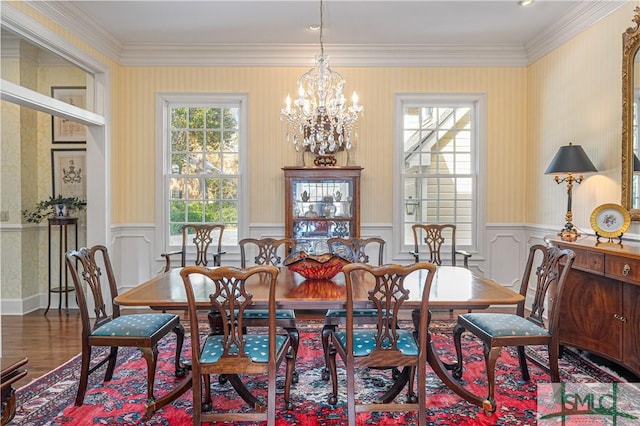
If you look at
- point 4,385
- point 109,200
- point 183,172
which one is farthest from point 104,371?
point 183,172

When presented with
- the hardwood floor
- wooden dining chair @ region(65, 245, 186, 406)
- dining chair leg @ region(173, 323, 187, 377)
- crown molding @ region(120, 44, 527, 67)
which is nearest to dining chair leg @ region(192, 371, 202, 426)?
wooden dining chair @ region(65, 245, 186, 406)

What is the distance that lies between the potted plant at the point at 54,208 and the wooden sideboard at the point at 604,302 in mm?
4958

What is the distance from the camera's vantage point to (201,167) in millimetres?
5305

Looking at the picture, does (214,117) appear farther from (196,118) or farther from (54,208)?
(54,208)

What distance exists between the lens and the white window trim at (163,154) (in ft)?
16.8

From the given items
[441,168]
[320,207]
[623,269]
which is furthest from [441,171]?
[623,269]

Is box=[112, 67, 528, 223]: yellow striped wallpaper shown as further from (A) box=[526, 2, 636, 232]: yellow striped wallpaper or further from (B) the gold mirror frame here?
(B) the gold mirror frame

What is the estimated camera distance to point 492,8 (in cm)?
408

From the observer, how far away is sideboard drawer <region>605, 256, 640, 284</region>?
8.75 feet

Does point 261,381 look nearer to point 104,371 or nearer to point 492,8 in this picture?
point 104,371

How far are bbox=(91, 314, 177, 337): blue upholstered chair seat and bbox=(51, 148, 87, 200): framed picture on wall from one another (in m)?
3.01

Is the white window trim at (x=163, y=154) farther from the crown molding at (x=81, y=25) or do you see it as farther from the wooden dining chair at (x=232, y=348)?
the wooden dining chair at (x=232, y=348)

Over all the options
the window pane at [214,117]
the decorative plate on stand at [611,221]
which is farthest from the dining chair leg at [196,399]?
the window pane at [214,117]

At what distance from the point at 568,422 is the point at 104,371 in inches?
121
